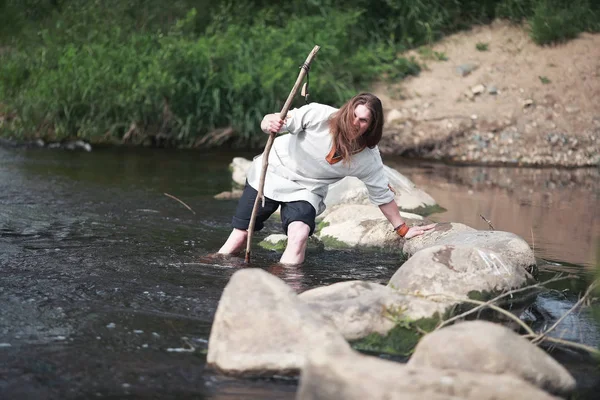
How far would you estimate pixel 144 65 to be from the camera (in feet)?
39.0

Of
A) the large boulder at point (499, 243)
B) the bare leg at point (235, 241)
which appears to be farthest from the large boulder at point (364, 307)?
the bare leg at point (235, 241)

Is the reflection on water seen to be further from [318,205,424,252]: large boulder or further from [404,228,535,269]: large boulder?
[318,205,424,252]: large boulder

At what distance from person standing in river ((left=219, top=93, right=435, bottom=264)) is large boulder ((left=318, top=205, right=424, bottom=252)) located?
0.52 m

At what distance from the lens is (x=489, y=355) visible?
337 cm

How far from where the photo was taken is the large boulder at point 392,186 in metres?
7.70

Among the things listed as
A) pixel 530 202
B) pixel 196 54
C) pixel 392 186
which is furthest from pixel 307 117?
pixel 196 54

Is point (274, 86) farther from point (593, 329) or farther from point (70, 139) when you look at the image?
point (593, 329)

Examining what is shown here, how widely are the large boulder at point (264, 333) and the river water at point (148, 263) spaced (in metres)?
0.08

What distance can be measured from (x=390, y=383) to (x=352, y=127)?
8.10 feet

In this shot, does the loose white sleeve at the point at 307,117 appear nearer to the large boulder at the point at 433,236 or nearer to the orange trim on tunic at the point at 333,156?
the orange trim on tunic at the point at 333,156

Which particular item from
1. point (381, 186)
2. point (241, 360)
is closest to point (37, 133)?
point (381, 186)

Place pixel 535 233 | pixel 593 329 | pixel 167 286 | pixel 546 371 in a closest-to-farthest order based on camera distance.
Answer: pixel 546 371
pixel 593 329
pixel 167 286
pixel 535 233

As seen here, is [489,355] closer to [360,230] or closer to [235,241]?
[235,241]

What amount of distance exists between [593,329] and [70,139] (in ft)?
28.0
